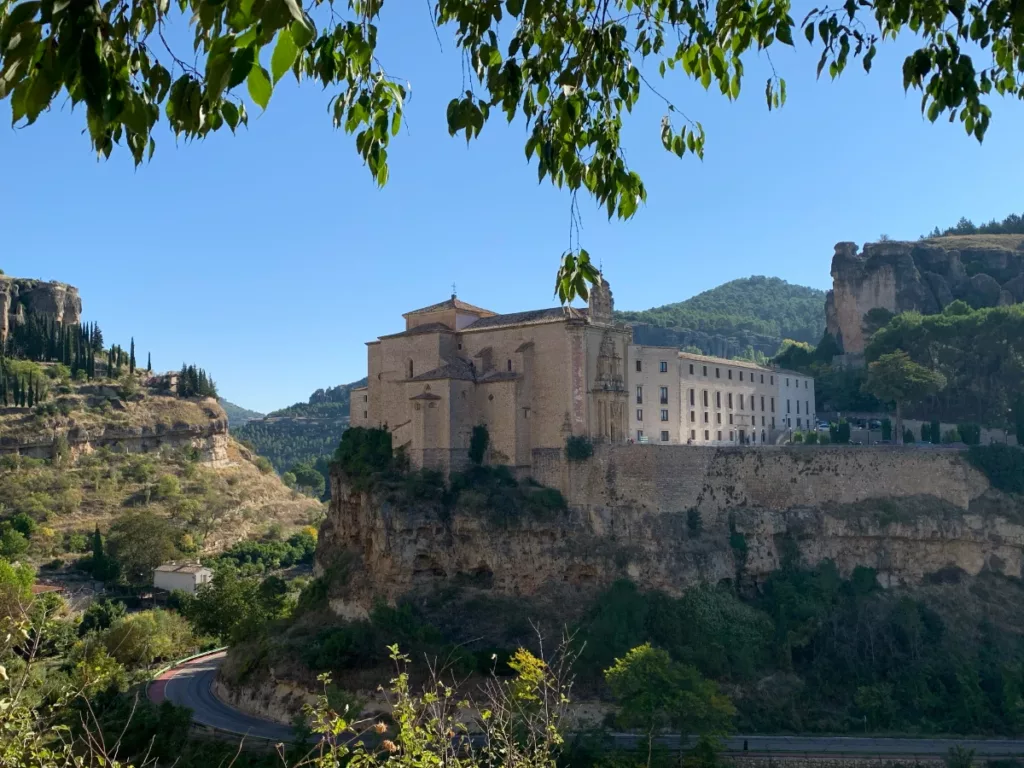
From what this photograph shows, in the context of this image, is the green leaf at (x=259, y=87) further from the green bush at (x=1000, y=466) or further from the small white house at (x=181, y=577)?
the small white house at (x=181, y=577)

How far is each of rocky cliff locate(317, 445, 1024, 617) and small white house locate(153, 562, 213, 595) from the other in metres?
16.4

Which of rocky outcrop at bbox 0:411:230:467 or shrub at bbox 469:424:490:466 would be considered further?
rocky outcrop at bbox 0:411:230:467

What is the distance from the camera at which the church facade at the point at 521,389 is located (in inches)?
1487

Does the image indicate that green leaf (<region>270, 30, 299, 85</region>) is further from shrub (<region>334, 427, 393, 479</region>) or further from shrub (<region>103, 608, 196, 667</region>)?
shrub (<region>103, 608, 196, 667</region>)

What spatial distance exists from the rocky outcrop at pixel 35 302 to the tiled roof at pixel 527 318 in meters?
62.8

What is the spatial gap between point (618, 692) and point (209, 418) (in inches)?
2390

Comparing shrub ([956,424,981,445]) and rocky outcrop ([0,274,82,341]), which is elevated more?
rocky outcrop ([0,274,82,341])

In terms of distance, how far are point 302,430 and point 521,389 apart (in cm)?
11715

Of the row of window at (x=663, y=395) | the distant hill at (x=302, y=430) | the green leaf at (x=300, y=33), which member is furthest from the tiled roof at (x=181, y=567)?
the distant hill at (x=302, y=430)

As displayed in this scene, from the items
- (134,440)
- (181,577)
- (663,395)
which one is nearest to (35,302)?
(134,440)

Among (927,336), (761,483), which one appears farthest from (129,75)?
(927,336)

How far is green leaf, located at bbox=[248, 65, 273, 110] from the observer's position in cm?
405

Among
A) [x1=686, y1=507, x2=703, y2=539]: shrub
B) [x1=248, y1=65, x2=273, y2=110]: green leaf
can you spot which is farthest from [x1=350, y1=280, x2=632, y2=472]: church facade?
[x1=248, y1=65, x2=273, y2=110]: green leaf

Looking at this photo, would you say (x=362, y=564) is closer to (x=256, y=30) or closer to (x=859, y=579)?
(x=859, y=579)
